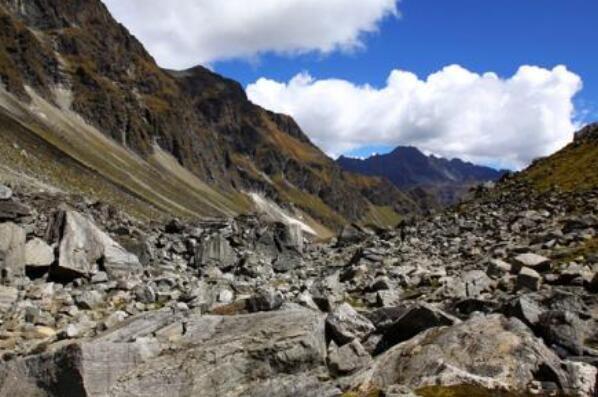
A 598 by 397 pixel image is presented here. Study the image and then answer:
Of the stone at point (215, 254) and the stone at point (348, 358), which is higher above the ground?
the stone at point (215, 254)

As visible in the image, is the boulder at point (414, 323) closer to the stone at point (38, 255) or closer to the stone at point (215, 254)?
the stone at point (38, 255)

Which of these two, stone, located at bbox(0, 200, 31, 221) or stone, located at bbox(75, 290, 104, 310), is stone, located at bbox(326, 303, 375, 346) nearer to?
stone, located at bbox(75, 290, 104, 310)

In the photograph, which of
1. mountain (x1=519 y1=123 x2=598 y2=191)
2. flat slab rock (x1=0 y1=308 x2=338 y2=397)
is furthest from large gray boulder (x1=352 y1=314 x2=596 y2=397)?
mountain (x1=519 y1=123 x2=598 y2=191)

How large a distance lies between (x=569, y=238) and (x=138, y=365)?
23.1 m

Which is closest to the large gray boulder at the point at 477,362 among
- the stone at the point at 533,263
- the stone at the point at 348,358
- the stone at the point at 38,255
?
the stone at the point at 348,358

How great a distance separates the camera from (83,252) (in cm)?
3134

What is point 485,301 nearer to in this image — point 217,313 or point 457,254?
point 217,313

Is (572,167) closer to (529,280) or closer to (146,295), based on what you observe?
(529,280)

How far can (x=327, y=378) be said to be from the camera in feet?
48.9

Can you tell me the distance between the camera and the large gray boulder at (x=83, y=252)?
30.0 metres

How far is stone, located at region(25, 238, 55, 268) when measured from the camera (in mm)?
29766

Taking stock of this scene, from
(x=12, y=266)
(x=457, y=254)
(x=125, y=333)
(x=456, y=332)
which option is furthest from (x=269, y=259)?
(x=456, y=332)

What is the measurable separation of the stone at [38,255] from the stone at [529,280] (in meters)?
20.4

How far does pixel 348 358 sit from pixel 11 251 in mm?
19445
